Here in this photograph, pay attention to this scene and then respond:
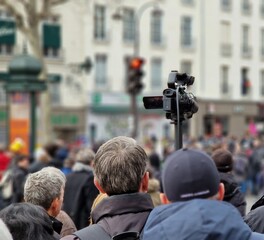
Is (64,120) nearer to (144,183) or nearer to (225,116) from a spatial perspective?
(225,116)

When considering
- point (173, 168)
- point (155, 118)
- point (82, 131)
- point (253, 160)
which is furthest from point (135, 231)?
point (155, 118)

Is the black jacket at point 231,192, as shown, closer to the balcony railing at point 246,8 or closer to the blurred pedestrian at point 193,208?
the blurred pedestrian at point 193,208

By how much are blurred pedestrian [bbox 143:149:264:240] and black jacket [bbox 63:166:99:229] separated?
5495 mm

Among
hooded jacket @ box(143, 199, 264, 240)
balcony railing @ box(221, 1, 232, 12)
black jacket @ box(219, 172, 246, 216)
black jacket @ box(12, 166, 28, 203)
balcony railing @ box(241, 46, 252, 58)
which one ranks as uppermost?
balcony railing @ box(221, 1, 232, 12)

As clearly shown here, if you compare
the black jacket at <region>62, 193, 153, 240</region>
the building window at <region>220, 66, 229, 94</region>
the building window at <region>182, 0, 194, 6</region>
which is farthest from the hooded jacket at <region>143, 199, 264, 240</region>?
the building window at <region>220, 66, 229, 94</region>

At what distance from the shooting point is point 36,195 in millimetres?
4598

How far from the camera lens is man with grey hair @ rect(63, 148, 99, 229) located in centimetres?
835

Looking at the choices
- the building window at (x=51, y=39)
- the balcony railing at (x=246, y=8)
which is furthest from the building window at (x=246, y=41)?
the building window at (x=51, y=39)

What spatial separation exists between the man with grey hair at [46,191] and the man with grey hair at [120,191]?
90 cm

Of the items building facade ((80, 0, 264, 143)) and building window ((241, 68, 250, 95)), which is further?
building window ((241, 68, 250, 95))

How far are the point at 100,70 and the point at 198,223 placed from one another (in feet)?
129

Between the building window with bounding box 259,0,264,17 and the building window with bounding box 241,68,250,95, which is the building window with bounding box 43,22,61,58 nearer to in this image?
the building window with bounding box 241,68,250,95

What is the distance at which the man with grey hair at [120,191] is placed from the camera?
11.6ft

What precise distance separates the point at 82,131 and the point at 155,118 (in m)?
5.78
